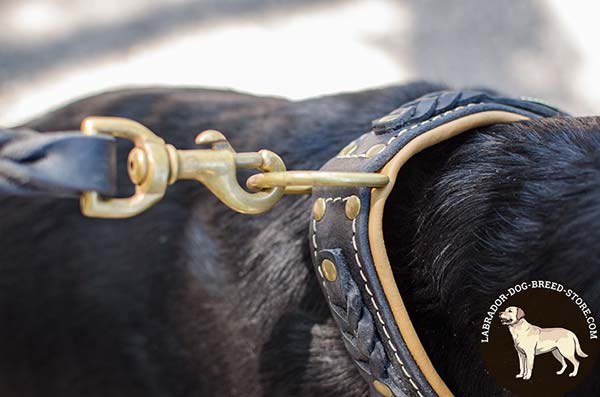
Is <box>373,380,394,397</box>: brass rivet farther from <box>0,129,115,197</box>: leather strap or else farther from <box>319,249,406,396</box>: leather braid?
<box>0,129,115,197</box>: leather strap

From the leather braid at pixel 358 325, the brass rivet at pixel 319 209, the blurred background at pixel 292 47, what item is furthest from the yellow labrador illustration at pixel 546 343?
the blurred background at pixel 292 47

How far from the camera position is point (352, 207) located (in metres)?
0.90

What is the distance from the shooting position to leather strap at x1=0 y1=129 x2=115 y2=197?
2.55ft

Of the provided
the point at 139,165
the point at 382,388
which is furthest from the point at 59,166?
the point at 382,388

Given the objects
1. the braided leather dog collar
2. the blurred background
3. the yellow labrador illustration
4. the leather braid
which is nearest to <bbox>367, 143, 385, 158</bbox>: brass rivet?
the braided leather dog collar

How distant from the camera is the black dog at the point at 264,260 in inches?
36.0

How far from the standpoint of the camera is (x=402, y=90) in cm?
128

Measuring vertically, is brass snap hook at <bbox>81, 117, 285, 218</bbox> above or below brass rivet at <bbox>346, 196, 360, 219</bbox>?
above

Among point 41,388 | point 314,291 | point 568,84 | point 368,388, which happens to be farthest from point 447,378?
point 568,84

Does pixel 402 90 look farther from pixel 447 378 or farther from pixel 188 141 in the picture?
pixel 447 378

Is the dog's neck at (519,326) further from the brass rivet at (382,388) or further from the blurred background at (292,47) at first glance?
the blurred background at (292,47)

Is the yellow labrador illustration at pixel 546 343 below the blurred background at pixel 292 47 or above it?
below

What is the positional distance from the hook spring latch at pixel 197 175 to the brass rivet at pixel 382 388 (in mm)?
222

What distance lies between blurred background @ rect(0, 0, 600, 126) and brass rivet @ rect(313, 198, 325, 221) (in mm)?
1584
